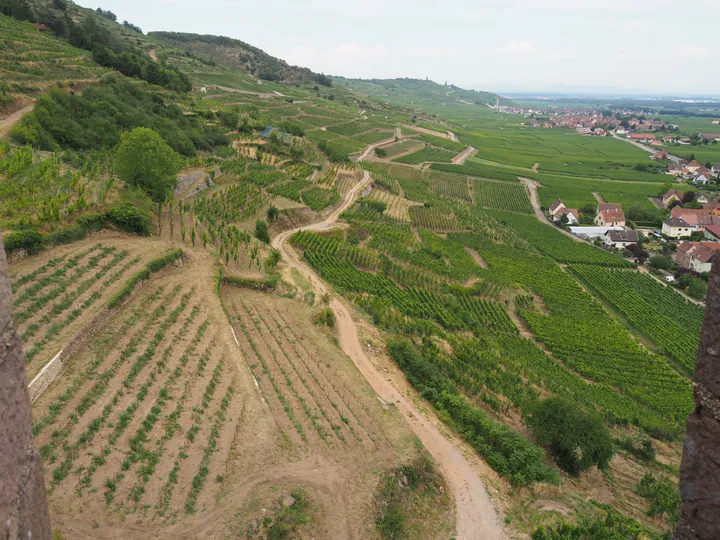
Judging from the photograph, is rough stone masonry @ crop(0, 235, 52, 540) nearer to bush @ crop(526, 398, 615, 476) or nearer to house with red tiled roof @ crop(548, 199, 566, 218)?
bush @ crop(526, 398, 615, 476)

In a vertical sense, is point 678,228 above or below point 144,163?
below

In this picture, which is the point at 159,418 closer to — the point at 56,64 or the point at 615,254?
the point at 56,64

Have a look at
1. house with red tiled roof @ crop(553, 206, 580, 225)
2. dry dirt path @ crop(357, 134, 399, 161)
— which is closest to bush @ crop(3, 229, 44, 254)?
dry dirt path @ crop(357, 134, 399, 161)

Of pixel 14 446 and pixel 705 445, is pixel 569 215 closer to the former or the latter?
pixel 705 445

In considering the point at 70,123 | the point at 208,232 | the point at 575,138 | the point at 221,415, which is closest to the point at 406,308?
the point at 208,232

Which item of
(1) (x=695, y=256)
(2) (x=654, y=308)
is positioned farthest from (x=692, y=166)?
(2) (x=654, y=308)

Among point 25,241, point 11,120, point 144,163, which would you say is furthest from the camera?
point 11,120
